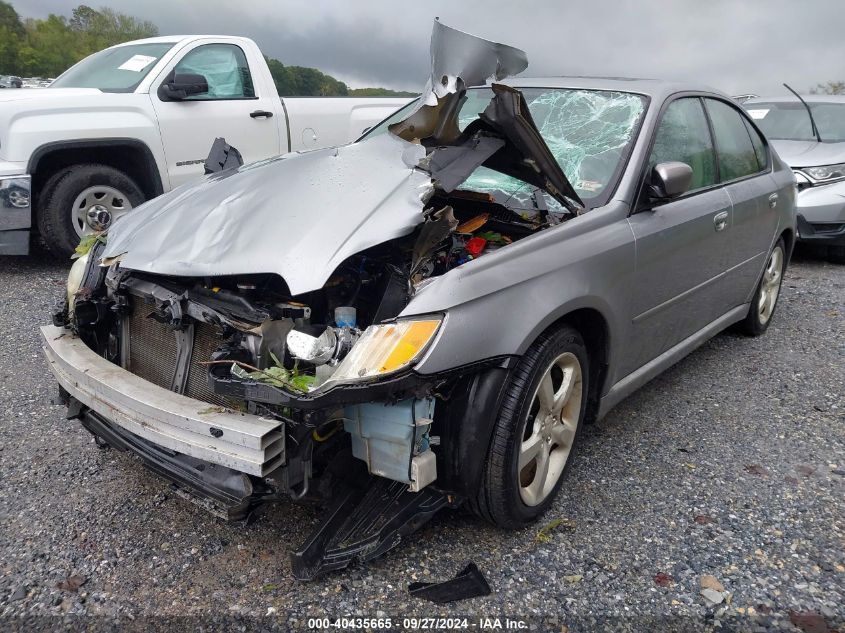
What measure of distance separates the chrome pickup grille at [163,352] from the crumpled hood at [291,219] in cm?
22

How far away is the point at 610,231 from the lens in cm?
270

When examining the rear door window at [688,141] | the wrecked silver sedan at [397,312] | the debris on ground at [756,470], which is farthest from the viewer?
the rear door window at [688,141]

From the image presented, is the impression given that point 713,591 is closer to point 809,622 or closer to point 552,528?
point 809,622

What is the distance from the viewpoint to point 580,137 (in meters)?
3.15

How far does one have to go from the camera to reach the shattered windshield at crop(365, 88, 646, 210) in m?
2.91

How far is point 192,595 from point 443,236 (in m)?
1.46

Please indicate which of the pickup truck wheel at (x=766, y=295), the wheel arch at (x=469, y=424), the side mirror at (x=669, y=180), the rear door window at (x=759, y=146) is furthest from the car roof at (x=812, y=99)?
the wheel arch at (x=469, y=424)

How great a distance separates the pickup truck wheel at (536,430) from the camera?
2.25 meters

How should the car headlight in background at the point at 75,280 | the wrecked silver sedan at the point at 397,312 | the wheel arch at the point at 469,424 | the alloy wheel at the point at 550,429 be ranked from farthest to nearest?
the car headlight in background at the point at 75,280
the alloy wheel at the point at 550,429
the wheel arch at the point at 469,424
the wrecked silver sedan at the point at 397,312

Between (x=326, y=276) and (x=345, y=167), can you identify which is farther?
(x=345, y=167)

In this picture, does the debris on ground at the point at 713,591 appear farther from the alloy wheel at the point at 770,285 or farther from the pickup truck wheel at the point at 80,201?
the pickup truck wheel at the point at 80,201

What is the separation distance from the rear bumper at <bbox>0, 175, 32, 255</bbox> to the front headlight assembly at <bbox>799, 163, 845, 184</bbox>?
7.64m

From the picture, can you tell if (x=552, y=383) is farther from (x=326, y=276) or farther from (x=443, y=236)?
(x=326, y=276)

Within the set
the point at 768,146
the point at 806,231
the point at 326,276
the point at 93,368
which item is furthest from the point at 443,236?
the point at 806,231
